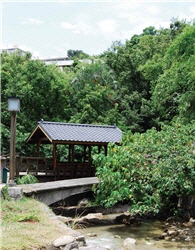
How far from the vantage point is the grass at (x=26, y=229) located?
16.3 ft

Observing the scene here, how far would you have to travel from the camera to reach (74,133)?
50.4 ft

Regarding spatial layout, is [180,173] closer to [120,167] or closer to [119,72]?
[120,167]

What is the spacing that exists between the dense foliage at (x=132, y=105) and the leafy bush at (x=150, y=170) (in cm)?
3

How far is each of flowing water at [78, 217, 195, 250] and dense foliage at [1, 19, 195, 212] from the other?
799mm

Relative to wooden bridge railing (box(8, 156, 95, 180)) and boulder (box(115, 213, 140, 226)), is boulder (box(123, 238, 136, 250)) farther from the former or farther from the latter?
wooden bridge railing (box(8, 156, 95, 180))

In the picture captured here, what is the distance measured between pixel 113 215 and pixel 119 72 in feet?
57.5

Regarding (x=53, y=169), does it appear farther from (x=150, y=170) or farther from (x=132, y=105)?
(x=132, y=105)

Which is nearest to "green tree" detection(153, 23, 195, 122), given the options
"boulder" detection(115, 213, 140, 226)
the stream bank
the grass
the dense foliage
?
the dense foliage

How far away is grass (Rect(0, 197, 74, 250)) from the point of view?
4969 mm

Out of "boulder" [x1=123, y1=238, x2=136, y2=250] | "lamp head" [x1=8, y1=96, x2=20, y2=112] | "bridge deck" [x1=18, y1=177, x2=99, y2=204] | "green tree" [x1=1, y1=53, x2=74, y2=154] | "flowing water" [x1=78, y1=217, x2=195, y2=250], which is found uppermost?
Result: "green tree" [x1=1, y1=53, x2=74, y2=154]

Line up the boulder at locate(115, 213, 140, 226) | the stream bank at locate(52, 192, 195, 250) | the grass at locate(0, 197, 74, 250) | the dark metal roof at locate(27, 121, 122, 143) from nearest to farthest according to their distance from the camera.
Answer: the grass at locate(0, 197, 74, 250), the stream bank at locate(52, 192, 195, 250), the boulder at locate(115, 213, 140, 226), the dark metal roof at locate(27, 121, 122, 143)

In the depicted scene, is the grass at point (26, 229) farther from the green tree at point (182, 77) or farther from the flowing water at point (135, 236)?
the green tree at point (182, 77)

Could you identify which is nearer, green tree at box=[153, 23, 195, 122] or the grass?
the grass

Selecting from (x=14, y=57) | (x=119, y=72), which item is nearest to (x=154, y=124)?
(x=119, y=72)
